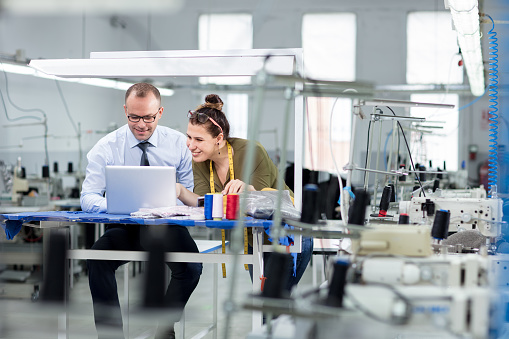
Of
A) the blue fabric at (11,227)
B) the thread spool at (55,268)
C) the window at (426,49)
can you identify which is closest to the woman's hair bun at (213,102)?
the blue fabric at (11,227)

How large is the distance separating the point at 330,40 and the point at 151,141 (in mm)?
6690

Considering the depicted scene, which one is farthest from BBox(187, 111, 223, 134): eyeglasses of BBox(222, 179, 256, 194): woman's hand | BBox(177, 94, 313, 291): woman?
BBox(222, 179, 256, 194): woman's hand

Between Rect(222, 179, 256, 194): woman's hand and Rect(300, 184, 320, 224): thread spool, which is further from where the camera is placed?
Rect(222, 179, 256, 194): woman's hand

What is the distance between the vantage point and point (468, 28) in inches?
129

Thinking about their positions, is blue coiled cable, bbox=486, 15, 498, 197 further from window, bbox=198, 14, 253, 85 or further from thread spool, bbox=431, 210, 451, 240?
window, bbox=198, 14, 253, 85

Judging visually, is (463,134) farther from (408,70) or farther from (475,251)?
(475,251)

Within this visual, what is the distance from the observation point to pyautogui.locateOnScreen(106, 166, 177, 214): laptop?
263cm

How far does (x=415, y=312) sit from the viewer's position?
120 cm

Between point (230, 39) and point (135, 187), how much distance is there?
712cm

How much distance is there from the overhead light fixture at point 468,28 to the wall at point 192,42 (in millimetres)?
4170

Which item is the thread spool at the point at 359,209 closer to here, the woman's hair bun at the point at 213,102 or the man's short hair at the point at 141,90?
the woman's hair bun at the point at 213,102

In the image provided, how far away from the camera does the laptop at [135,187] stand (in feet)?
8.63

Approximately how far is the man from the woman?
0.69 ft

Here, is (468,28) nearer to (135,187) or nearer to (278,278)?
(135,187)
